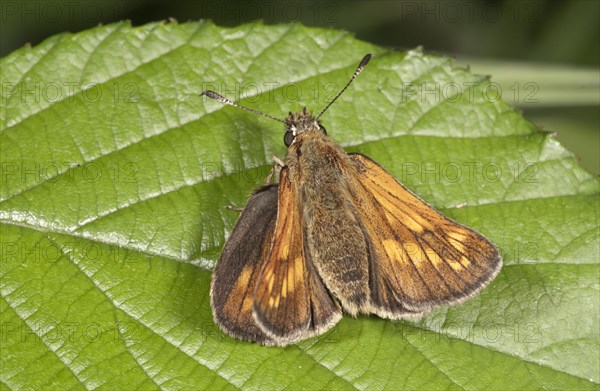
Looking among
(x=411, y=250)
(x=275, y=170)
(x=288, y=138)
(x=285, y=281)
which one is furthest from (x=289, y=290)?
(x=288, y=138)

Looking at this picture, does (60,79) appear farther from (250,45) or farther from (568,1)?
(568,1)

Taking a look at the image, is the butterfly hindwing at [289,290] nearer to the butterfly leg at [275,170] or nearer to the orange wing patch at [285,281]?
the orange wing patch at [285,281]

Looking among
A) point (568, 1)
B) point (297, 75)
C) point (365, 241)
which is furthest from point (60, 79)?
point (568, 1)

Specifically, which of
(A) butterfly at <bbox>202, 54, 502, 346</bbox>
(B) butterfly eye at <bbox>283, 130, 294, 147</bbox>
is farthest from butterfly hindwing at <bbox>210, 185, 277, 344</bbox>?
(B) butterfly eye at <bbox>283, 130, 294, 147</bbox>

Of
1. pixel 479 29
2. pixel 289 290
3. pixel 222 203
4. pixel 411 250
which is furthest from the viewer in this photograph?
pixel 479 29

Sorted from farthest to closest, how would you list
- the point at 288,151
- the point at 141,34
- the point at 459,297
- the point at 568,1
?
the point at 568,1 < the point at 141,34 < the point at 288,151 < the point at 459,297

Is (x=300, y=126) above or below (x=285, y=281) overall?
above

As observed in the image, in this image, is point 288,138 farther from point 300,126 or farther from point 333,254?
point 333,254
